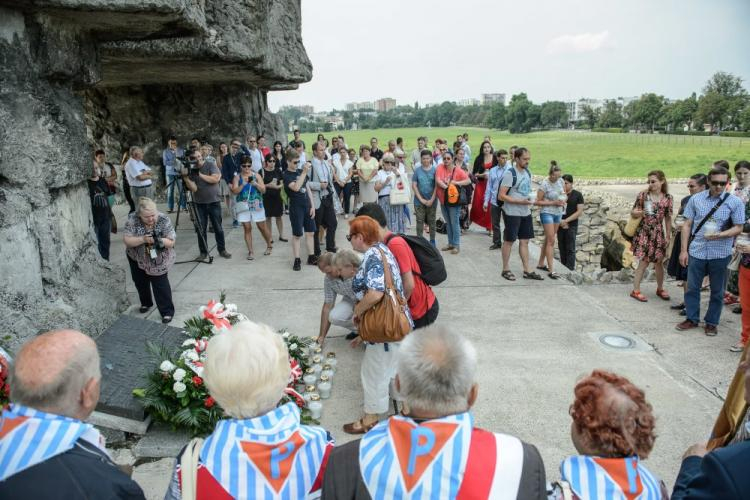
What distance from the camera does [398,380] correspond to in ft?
6.23

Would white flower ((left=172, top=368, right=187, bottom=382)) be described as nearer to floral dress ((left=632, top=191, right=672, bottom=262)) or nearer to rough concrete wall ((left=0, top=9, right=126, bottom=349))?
rough concrete wall ((left=0, top=9, right=126, bottom=349))

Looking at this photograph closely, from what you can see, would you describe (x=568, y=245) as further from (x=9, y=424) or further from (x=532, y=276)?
(x=9, y=424)

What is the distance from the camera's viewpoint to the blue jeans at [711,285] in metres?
5.58

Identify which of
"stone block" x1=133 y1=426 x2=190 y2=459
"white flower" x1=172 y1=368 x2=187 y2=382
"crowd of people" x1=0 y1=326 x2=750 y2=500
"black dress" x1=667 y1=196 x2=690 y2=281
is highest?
"crowd of people" x1=0 y1=326 x2=750 y2=500

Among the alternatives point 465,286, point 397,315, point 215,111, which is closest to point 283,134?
point 215,111

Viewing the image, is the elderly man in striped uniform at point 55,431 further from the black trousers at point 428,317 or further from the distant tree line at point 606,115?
the distant tree line at point 606,115

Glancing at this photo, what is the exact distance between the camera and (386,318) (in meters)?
3.71

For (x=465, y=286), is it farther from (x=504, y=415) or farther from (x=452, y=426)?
(x=452, y=426)

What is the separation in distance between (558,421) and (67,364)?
3554 mm

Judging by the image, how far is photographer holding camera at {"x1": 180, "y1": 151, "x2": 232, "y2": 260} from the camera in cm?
827

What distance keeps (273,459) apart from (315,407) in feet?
7.69

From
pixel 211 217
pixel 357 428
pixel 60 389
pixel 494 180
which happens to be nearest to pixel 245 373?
pixel 60 389

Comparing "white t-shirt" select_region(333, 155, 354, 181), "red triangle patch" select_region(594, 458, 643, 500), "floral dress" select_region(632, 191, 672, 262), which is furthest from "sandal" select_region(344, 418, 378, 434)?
"white t-shirt" select_region(333, 155, 354, 181)

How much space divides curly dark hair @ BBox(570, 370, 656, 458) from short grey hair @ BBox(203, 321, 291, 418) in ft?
3.71
